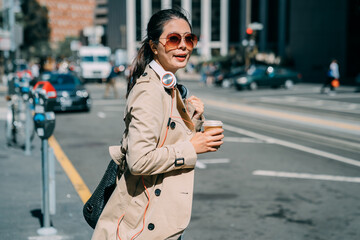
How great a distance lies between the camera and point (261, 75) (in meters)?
30.1

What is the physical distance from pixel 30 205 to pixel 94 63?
37.8m

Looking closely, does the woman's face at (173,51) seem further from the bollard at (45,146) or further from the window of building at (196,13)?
the window of building at (196,13)

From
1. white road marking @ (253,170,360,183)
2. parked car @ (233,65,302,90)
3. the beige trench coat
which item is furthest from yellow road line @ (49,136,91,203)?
parked car @ (233,65,302,90)

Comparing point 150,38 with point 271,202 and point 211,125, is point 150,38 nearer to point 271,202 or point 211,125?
point 211,125

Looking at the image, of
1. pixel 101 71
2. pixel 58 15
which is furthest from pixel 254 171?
pixel 58 15

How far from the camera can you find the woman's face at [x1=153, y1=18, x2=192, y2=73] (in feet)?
7.41

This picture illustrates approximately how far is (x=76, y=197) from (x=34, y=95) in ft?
4.52

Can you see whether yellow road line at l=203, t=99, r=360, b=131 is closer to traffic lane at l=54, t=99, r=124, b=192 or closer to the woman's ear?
traffic lane at l=54, t=99, r=124, b=192

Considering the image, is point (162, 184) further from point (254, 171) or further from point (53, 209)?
point (254, 171)

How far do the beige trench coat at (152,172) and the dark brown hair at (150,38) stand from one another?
0.36 ft

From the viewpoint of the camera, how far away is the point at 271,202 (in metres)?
6.17

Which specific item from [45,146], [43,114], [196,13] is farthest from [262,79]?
[196,13]

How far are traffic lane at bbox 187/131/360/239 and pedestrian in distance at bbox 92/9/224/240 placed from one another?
2.85 meters

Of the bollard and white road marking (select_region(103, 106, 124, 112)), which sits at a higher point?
the bollard
